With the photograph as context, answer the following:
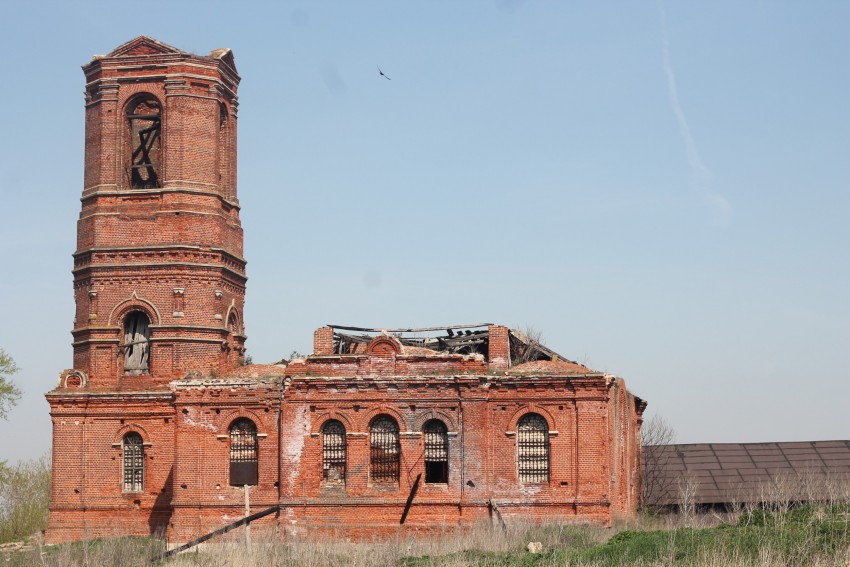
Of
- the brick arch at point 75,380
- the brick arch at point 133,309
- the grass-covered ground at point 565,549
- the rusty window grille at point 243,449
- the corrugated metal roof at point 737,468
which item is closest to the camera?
the grass-covered ground at point 565,549

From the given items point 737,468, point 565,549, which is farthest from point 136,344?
point 737,468

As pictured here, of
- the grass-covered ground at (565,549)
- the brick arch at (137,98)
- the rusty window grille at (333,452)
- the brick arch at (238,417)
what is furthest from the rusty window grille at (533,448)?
the brick arch at (137,98)

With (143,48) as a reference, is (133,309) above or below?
below

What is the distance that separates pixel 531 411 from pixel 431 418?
94.7 inches

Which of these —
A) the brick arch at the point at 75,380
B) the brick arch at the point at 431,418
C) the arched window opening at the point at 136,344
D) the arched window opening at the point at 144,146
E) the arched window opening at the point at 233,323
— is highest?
the arched window opening at the point at 144,146

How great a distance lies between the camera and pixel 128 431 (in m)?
38.2

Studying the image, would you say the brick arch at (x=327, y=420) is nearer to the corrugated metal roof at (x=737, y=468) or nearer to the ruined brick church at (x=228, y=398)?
the ruined brick church at (x=228, y=398)

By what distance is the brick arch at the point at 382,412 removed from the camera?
3497 centimetres

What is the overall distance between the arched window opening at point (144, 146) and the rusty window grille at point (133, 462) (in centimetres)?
703

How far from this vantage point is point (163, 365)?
38.2m

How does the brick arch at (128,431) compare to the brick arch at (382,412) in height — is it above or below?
below

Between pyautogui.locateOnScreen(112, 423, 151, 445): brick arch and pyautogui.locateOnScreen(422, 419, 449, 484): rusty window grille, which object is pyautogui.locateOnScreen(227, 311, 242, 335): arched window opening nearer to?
pyautogui.locateOnScreen(112, 423, 151, 445): brick arch

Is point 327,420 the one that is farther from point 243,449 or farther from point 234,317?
point 234,317

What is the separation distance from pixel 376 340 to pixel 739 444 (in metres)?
16.5
